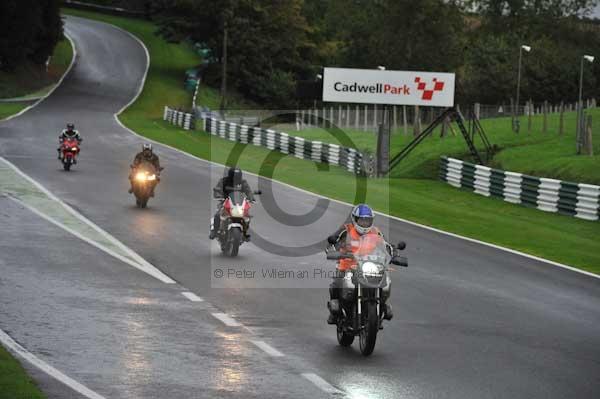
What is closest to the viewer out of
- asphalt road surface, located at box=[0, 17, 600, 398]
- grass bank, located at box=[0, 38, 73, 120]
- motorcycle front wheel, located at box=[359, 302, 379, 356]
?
asphalt road surface, located at box=[0, 17, 600, 398]

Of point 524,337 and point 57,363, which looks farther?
point 524,337

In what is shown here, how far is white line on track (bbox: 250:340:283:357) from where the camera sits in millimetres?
12741

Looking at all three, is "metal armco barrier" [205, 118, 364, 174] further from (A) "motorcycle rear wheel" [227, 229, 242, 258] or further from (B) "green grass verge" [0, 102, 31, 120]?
(A) "motorcycle rear wheel" [227, 229, 242, 258]

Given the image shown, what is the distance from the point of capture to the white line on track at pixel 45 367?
34.7 ft

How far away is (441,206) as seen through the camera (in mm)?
33844

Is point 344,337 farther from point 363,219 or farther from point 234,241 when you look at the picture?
point 234,241

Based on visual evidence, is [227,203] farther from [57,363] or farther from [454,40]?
[454,40]

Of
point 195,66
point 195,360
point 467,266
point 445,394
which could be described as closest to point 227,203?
point 467,266

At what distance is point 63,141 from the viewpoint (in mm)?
37781

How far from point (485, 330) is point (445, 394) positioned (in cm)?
393

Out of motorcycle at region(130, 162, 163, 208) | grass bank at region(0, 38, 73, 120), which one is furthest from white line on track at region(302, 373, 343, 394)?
grass bank at region(0, 38, 73, 120)

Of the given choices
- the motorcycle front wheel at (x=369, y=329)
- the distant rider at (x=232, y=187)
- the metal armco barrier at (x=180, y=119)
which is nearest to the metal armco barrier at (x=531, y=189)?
the distant rider at (x=232, y=187)

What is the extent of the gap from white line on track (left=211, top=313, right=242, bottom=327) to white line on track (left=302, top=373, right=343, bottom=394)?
2887 mm

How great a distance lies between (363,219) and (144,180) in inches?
610
